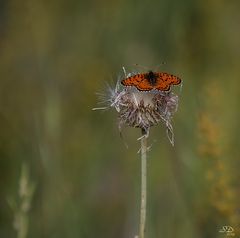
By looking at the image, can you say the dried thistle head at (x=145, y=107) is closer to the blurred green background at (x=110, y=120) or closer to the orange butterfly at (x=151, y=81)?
the orange butterfly at (x=151, y=81)

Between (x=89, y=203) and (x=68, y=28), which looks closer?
(x=89, y=203)

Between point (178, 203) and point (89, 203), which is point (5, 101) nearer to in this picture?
point (89, 203)

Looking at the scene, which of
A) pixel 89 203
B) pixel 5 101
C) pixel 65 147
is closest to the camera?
pixel 89 203

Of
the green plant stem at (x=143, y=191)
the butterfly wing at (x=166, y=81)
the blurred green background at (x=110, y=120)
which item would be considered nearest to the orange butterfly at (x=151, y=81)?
the butterfly wing at (x=166, y=81)

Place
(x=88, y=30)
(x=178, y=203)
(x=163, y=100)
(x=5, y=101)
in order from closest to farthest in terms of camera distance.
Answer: (x=163, y=100) < (x=178, y=203) < (x=5, y=101) < (x=88, y=30)

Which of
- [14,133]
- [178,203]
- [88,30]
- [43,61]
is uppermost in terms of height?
[88,30]

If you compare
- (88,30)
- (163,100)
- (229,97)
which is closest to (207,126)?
(163,100)
